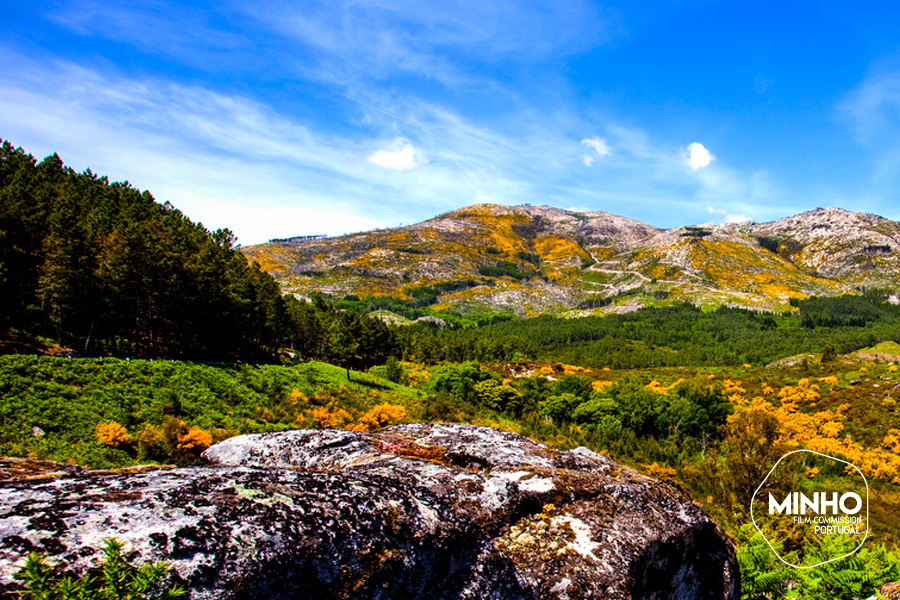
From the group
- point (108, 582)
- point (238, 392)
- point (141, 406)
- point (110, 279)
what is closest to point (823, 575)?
point (108, 582)

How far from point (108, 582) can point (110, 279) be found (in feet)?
164

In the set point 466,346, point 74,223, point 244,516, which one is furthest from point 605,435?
point 466,346

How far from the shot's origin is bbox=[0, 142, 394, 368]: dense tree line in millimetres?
41969

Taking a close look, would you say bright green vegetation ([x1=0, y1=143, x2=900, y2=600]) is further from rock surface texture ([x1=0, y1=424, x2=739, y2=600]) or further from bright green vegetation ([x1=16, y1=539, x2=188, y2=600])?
rock surface texture ([x1=0, y1=424, x2=739, y2=600])

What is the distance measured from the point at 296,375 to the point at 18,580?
42986 mm

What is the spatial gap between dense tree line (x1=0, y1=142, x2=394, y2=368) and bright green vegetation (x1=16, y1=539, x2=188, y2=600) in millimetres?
47973

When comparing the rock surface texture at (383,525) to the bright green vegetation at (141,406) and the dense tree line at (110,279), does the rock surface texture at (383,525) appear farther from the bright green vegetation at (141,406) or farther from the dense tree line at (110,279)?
the dense tree line at (110,279)

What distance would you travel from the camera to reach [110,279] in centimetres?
4209

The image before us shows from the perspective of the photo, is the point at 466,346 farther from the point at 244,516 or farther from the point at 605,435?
the point at 244,516

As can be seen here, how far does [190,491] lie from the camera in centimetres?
496

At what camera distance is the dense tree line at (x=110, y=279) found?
138 ft

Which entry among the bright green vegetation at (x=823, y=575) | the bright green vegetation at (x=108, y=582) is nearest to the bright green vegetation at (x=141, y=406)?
the bright green vegetation at (x=108, y=582)

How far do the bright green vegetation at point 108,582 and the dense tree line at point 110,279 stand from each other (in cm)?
4797

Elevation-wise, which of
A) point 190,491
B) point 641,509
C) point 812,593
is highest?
point 190,491
